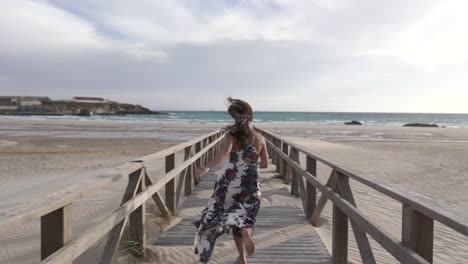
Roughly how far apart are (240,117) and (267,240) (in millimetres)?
1984

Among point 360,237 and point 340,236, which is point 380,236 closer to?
point 360,237

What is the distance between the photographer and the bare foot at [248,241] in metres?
2.95

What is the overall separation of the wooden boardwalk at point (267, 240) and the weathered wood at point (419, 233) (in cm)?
189

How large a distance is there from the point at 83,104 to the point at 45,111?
45.1 feet

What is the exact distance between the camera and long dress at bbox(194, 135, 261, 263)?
3174mm

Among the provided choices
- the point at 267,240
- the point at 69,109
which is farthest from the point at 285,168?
the point at 69,109

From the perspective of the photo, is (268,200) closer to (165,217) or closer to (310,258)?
(165,217)

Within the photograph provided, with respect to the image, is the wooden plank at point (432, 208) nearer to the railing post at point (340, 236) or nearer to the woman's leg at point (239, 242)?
the railing post at point (340, 236)

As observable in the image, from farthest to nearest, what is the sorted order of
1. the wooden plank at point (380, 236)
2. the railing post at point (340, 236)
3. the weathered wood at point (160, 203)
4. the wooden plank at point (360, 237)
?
1. the weathered wood at point (160, 203)
2. the railing post at point (340, 236)
3. the wooden plank at point (360, 237)
4. the wooden plank at point (380, 236)

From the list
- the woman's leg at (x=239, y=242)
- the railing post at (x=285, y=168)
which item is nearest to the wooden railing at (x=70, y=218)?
the woman's leg at (x=239, y=242)

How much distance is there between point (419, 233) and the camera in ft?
6.70

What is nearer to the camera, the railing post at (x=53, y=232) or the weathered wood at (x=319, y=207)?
the railing post at (x=53, y=232)

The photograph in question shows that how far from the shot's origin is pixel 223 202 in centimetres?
327

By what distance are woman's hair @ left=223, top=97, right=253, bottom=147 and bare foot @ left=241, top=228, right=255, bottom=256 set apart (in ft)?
2.63
